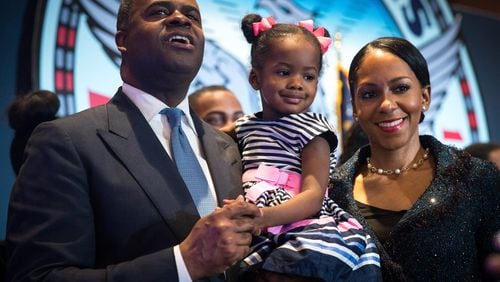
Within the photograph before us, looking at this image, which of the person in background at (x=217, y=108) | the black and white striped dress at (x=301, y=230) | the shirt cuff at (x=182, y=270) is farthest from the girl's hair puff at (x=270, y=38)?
the person in background at (x=217, y=108)

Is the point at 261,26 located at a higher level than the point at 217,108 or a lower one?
higher

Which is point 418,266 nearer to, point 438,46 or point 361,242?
point 361,242

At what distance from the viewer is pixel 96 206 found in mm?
1621

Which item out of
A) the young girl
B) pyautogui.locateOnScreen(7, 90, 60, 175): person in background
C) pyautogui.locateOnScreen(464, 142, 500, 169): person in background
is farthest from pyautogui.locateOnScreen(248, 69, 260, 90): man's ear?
pyautogui.locateOnScreen(464, 142, 500, 169): person in background

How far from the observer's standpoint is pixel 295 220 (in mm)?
1755

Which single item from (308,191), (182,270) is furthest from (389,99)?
(182,270)

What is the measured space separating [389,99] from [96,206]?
1065 millimetres

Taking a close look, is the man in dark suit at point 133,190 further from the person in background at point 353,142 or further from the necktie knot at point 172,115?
the person in background at point 353,142

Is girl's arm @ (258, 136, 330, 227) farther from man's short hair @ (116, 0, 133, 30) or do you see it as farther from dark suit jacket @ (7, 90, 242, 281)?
man's short hair @ (116, 0, 133, 30)

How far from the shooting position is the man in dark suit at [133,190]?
152 cm

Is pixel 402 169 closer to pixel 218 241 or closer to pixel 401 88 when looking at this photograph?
pixel 401 88

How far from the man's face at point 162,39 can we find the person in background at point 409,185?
26.9 inches

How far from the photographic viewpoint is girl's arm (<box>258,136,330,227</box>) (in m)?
1.70

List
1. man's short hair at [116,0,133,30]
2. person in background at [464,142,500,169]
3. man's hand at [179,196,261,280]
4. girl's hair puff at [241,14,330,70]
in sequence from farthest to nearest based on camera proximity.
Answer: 1. person in background at [464,142,500,169]
2. girl's hair puff at [241,14,330,70]
3. man's short hair at [116,0,133,30]
4. man's hand at [179,196,261,280]
